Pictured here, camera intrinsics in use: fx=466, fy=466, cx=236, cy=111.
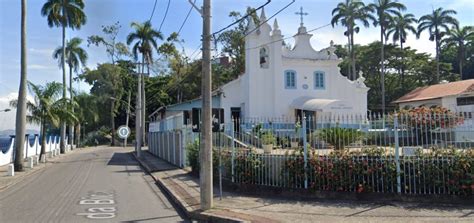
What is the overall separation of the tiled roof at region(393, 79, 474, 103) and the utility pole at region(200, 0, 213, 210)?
33.6 m

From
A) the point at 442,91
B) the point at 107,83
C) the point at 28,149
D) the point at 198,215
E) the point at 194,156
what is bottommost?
the point at 198,215

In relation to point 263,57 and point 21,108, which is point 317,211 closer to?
point 21,108

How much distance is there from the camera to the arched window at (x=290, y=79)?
119ft

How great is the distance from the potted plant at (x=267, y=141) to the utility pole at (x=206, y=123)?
2865mm

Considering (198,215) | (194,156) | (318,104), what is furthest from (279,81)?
(198,215)

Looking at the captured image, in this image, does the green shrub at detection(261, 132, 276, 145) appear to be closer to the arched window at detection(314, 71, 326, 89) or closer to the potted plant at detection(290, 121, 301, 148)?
the potted plant at detection(290, 121, 301, 148)

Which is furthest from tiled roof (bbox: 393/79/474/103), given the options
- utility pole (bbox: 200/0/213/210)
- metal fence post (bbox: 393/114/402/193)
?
utility pole (bbox: 200/0/213/210)

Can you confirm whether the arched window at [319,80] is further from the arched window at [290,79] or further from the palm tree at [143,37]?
the palm tree at [143,37]

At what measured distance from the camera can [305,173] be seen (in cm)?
1173

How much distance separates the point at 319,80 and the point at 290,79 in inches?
97.3

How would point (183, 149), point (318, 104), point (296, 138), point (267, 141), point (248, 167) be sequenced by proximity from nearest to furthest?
point (296, 138) < point (248, 167) < point (267, 141) < point (183, 149) < point (318, 104)

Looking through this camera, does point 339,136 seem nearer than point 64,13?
Yes

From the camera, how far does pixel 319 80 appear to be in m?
37.1

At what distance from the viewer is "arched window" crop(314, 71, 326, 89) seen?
3688cm
